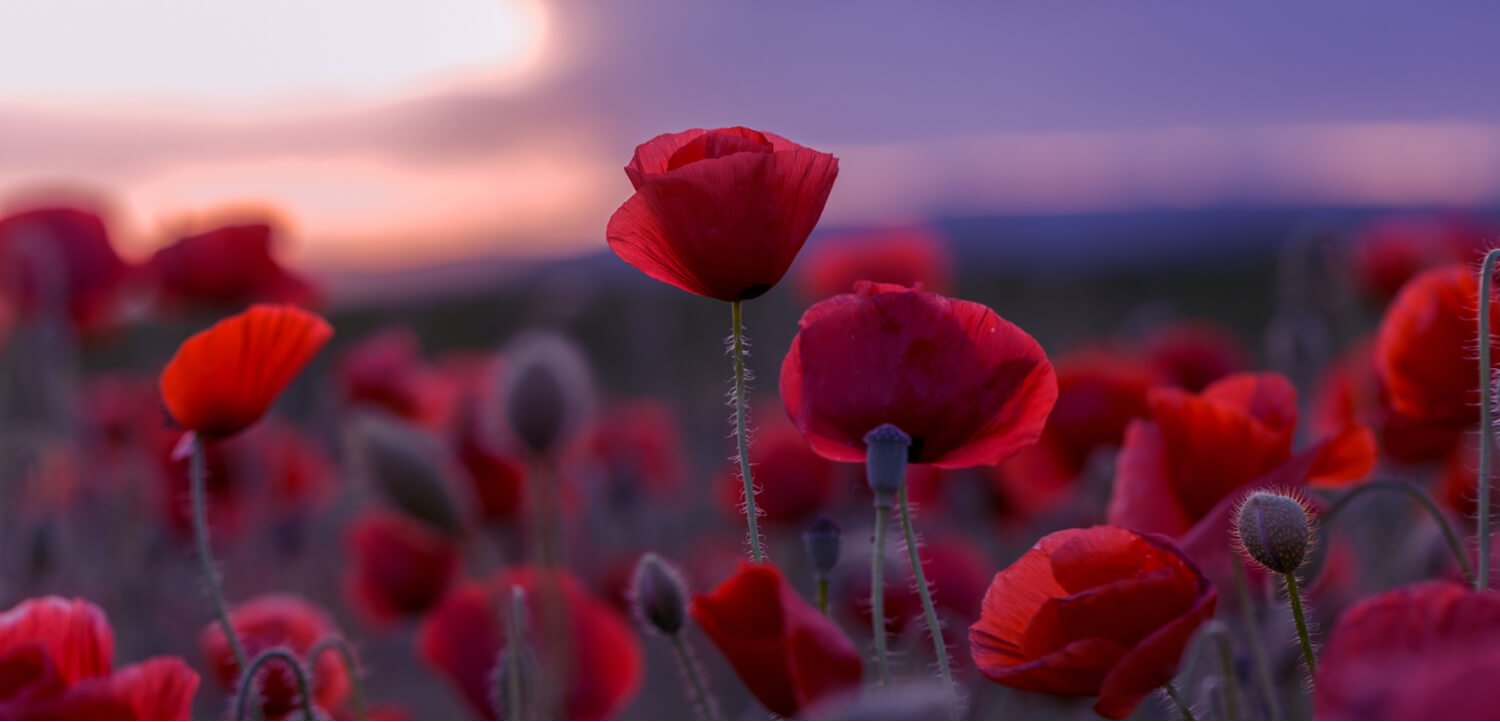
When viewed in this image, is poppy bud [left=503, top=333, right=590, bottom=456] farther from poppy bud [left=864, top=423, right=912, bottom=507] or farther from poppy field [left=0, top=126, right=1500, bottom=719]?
poppy bud [left=864, top=423, right=912, bottom=507]

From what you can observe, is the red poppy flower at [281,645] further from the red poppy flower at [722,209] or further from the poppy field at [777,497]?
the red poppy flower at [722,209]

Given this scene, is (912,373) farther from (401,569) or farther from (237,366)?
(401,569)

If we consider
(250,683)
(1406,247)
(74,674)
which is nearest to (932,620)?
(250,683)

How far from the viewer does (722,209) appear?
0.87 m

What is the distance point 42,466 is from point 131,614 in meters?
0.31

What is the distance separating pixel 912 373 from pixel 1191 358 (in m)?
1.34

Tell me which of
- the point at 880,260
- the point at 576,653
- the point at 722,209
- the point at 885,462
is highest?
the point at 880,260

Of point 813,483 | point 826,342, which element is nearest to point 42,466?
point 813,483

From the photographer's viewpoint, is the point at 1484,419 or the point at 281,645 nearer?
the point at 1484,419

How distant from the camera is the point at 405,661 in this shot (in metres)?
3.46

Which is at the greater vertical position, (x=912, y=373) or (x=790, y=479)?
(x=912, y=373)

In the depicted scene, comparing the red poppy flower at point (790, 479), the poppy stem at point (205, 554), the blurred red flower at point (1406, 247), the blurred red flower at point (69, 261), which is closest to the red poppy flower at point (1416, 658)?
the poppy stem at point (205, 554)

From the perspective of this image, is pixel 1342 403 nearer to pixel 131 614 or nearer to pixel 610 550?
pixel 610 550

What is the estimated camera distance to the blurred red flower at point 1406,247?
2338 millimetres
